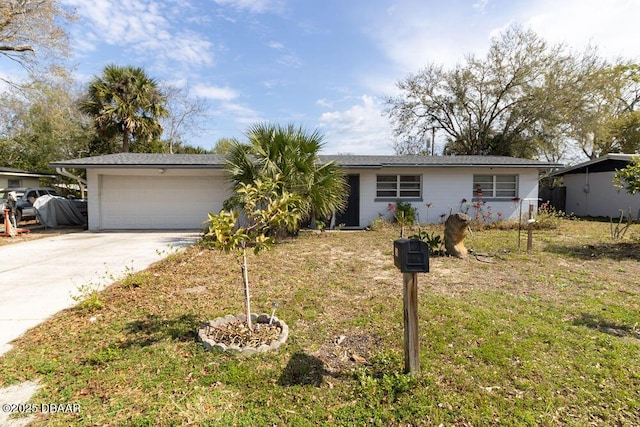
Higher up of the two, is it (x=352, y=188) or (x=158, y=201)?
(x=352, y=188)

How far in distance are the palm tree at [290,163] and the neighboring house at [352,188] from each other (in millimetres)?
2419

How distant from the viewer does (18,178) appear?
699 inches

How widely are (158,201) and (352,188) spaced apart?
759cm

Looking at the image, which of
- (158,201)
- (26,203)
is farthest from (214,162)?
(26,203)

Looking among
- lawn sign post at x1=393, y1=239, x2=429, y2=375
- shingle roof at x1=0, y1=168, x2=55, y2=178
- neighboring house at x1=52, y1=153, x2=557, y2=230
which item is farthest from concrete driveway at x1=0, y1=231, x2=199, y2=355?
shingle roof at x1=0, y1=168, x2=55, y2=178

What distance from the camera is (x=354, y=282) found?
5383 mm

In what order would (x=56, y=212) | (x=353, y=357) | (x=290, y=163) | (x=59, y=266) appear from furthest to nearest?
(x=56, y=212), (x=290, y=163), (x=59, y=266), (x=353, y=357)

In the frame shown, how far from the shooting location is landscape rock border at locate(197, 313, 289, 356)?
9.91 ft

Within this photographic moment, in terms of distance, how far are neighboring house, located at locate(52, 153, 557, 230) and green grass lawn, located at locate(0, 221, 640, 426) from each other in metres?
7.11

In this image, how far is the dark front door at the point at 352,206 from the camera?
12625mm

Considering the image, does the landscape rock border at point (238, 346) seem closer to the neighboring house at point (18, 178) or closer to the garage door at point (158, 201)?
the garage door at point (158, 201)

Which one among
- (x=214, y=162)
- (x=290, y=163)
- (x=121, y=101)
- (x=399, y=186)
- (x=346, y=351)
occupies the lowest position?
(x=346, y=351)

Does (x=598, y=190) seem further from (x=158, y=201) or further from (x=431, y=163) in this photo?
(x=158, y=201)

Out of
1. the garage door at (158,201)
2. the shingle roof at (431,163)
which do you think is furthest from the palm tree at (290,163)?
the garage door at (158,201)
